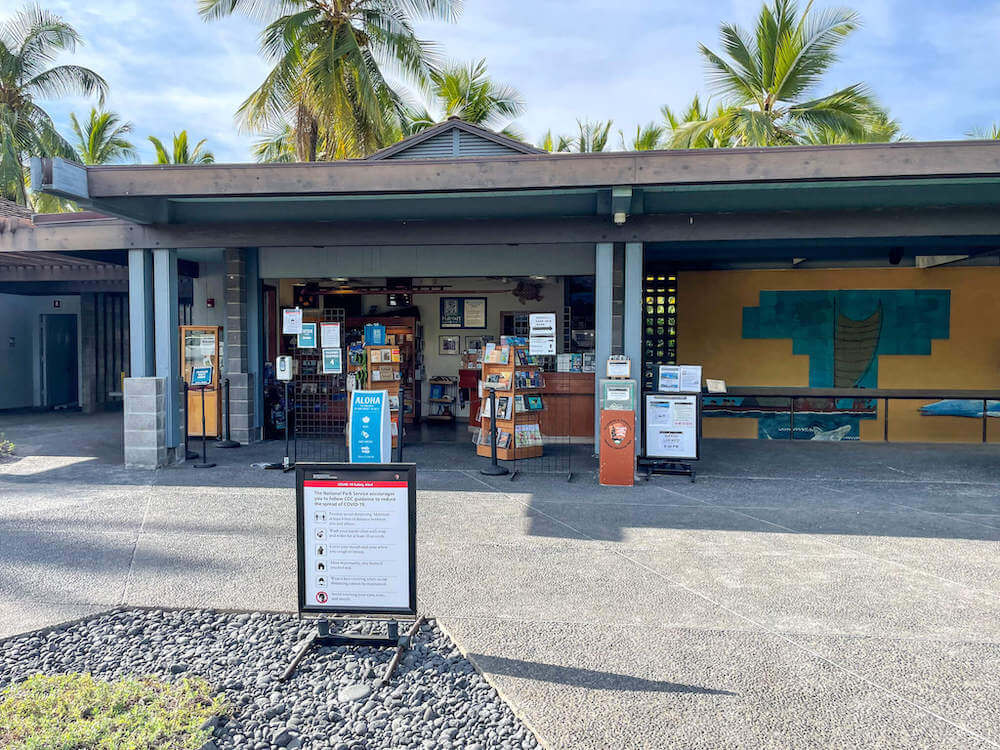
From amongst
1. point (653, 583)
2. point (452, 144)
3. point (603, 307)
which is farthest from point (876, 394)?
point (653, 583)

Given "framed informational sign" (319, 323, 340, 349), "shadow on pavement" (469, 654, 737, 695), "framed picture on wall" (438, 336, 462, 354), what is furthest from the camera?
"framed picture on wall" (438, 336, 462, 354)

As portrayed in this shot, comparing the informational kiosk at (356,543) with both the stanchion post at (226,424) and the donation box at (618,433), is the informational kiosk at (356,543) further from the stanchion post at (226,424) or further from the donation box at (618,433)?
the stanchion post at (226,424)

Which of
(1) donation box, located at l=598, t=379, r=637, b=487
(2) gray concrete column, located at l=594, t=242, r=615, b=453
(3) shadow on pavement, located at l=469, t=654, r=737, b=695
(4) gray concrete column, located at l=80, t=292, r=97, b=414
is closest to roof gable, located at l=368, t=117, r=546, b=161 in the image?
(2) gray concrete column, located at l=594, t=242, r=615, b=453

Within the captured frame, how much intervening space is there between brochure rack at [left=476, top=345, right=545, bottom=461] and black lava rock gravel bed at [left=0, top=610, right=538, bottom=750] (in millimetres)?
5408

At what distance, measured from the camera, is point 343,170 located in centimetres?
709

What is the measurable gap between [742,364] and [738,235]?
4.50 m

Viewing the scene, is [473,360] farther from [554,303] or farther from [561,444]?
[561,444]

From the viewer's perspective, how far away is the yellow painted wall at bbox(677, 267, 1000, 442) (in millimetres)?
11469

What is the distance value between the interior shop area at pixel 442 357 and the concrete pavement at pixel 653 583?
174 centimetres

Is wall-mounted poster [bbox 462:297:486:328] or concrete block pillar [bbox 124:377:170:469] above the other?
wall-mounted poster [bbox 462:297:486:328]

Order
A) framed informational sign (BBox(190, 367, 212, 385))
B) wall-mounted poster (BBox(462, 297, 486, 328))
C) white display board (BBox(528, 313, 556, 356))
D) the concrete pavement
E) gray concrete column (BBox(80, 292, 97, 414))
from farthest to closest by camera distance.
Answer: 1. gray concrete column (BBox(80, 292, 97, 414))
2. wall-mounted poster (BBox(462, 297, 486, 328))
3. framed informational sign (BBox(190, 367, 212, 385))
4. white display board (BBox(528, 313, 556, 356))
5. the concrete pavement

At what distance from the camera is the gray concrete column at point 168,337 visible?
8.62 m

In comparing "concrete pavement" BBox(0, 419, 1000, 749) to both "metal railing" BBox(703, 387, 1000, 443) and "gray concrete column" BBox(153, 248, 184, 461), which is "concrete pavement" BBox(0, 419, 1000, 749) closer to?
"gray concrete column" BBox(153, 248, 184, 461)

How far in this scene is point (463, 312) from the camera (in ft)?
46.2
